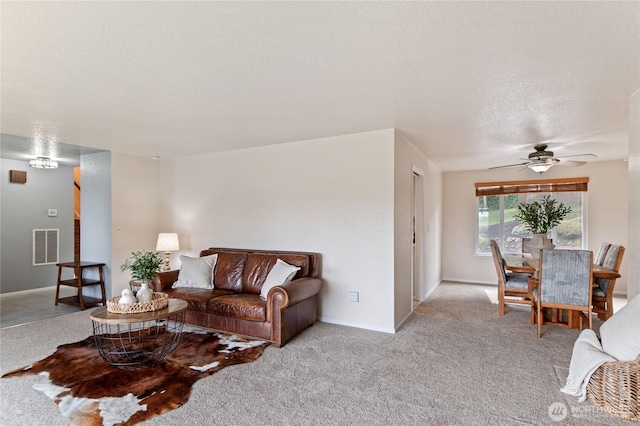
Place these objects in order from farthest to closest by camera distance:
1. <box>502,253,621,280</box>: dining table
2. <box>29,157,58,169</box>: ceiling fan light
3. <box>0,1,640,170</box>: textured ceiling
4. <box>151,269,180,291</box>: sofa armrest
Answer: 1. <box>29,157,58,169</box>: ceiling fan light
2. <box>151,269,180,291</box>: sofa armrest
3. <box>502,253,621,280</box>: dining table
4. <box>0,1,640,170</box>: textured ceiling

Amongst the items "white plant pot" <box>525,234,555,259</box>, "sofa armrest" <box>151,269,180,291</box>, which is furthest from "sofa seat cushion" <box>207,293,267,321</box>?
"white plant pot" <box>525,234,555,259</box>

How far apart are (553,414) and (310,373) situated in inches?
69.9

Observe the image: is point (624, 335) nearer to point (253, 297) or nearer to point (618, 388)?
point (618, 388)

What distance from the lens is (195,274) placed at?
448 centimetres

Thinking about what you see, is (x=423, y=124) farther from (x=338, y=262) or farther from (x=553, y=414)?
(x=553, y=414)

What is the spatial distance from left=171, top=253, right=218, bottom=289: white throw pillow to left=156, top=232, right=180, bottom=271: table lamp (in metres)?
0.81

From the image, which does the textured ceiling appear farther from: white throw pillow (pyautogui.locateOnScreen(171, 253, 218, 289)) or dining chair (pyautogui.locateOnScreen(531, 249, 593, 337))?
white throw pillow (pyautogui.locateOnScreen(171, 253, 218, 289))

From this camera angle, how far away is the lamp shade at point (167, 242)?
5219 mm

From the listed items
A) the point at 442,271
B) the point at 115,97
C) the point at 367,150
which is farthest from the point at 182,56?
the point at 442,271

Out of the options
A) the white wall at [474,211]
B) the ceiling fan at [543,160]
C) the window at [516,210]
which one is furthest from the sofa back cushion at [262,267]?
the window at [516,210]

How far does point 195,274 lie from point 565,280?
14.6 ft

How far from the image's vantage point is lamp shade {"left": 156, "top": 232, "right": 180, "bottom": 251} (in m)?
5.22

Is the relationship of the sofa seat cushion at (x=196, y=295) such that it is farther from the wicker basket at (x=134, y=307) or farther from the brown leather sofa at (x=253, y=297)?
the wicker basket at (x=134, y=307)

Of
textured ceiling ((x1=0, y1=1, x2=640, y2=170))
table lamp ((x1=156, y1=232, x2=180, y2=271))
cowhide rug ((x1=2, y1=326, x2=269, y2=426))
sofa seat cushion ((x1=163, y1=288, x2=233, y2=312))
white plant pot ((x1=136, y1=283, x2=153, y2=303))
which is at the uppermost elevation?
textured ceiling ((x1=0, y1=1, x2=640, y2=170))
